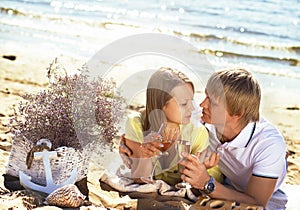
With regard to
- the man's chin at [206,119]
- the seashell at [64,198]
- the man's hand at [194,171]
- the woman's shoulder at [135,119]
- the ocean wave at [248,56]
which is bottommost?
the seashell at [64,198]

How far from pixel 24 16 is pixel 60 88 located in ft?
31.7

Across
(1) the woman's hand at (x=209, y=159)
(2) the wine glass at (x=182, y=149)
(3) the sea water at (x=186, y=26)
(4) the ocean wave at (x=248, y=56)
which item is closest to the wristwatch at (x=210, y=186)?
(1) the woman's hand at (x=209, y=159)

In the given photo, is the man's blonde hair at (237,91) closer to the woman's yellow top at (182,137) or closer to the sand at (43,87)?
the woman's yellow top at (182,137)

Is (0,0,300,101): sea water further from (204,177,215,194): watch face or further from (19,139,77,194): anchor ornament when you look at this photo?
(19,139,77,194): anchor ornament

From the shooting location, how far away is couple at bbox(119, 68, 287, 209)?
13.5 ft

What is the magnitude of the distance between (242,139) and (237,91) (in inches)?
16.5

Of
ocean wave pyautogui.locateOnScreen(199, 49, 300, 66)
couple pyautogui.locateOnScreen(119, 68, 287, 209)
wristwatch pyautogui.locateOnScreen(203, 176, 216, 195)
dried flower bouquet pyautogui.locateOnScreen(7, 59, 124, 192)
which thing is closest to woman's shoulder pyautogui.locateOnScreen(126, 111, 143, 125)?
couple pyautogui.locateOnScreen(119, 68, 287, 209)

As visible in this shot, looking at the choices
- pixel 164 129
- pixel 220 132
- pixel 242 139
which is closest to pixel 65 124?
pixel 164 129

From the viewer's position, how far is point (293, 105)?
809cm

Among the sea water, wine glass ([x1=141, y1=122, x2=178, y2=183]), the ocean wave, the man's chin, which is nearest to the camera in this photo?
wine glass ([x1=141, y1=122, x2=178, y2=183])

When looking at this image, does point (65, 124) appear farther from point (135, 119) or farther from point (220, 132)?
point (220, 132)

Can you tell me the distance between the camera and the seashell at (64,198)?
379 cm

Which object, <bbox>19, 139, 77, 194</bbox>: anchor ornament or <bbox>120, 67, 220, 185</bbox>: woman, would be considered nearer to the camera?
<bbox>19, 139, 77, 194</bbox>: anchor ornament

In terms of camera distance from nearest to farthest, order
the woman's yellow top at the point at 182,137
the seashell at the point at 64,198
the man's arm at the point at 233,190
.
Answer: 1. the seashell at the point at 64,198
2. the man's arm at the point at 233,190
3. the woman's yellow top at the point at 182,137
